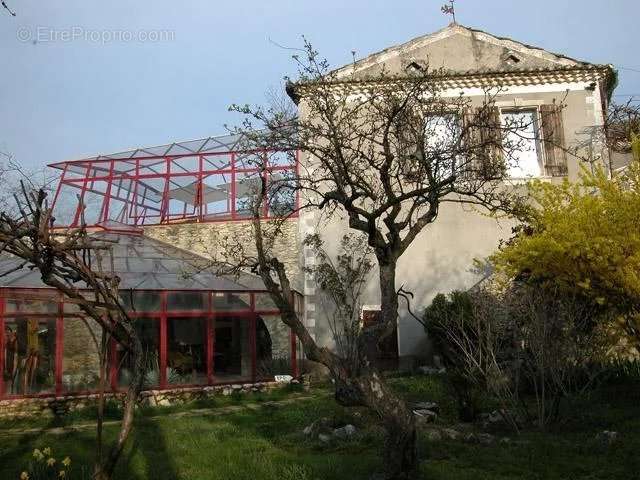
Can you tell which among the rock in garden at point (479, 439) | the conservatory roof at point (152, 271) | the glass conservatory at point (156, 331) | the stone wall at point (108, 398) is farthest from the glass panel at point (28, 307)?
the rock in garden at point (479, 439)

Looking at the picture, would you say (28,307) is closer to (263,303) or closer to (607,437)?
(263,303)

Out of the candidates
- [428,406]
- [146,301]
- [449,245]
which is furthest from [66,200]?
[428,406]

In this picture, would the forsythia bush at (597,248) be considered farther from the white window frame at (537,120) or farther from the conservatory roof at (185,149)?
the conservatory roof at (185,149)

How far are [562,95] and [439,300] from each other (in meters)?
6.55

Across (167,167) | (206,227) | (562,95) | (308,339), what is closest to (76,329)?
(206,227)

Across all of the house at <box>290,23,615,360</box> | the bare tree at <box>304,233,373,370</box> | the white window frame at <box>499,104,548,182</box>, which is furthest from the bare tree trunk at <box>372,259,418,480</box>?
the white window frame at <box>499,104,548,182</box>

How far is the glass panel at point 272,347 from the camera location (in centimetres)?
1487

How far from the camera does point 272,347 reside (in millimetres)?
15305

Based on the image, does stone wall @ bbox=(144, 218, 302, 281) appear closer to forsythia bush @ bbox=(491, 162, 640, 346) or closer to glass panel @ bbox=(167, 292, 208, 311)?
glass panel @ bbox=(167, 292, 208, 311)

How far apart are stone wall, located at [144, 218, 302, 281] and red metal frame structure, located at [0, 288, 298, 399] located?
232cm

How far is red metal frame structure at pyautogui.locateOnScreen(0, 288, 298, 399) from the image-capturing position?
1198cm

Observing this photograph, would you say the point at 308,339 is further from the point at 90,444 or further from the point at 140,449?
the point at 90,444

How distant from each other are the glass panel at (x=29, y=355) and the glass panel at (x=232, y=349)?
3494 millimetres

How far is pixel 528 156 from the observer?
1560 cm
